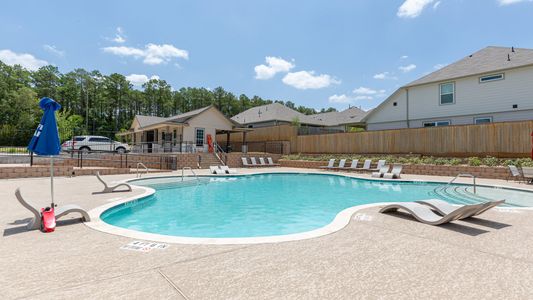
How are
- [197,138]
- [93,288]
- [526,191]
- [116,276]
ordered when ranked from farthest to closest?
[197,138], [526,191], [116,276], [93,288]

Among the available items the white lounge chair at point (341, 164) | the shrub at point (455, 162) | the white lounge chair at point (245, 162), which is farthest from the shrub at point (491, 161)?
the white lounge chair at point (245, 162)

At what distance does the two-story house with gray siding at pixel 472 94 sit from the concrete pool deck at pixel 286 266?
656 inches

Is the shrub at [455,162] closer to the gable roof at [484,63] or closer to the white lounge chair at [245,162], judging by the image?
the gable roof at [484,63]

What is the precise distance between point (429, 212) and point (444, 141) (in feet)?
44.1

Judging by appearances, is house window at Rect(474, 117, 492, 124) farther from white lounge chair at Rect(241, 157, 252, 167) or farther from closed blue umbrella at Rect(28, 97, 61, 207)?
closed blue umbrella at Rect(28, 97, 61, 207)

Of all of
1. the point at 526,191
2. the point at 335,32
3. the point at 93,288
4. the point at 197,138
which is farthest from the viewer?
the point at 197,138

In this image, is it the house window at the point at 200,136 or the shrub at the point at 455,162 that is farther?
the house window at the point at 200,136

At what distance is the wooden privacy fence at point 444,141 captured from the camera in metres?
14.0

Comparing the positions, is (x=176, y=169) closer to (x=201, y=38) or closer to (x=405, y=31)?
(x=201, y=38)

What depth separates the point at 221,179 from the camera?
15.0 metres

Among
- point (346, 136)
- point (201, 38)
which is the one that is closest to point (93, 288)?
point (346, 136)

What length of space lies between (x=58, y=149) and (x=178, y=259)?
11.2 feet

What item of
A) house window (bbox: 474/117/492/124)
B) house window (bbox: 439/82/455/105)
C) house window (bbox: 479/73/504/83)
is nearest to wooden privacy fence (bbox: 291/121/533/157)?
house window (bbox: 474/117/492/124)

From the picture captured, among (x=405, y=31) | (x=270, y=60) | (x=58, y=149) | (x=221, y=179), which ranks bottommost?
(x=221, y=179)
